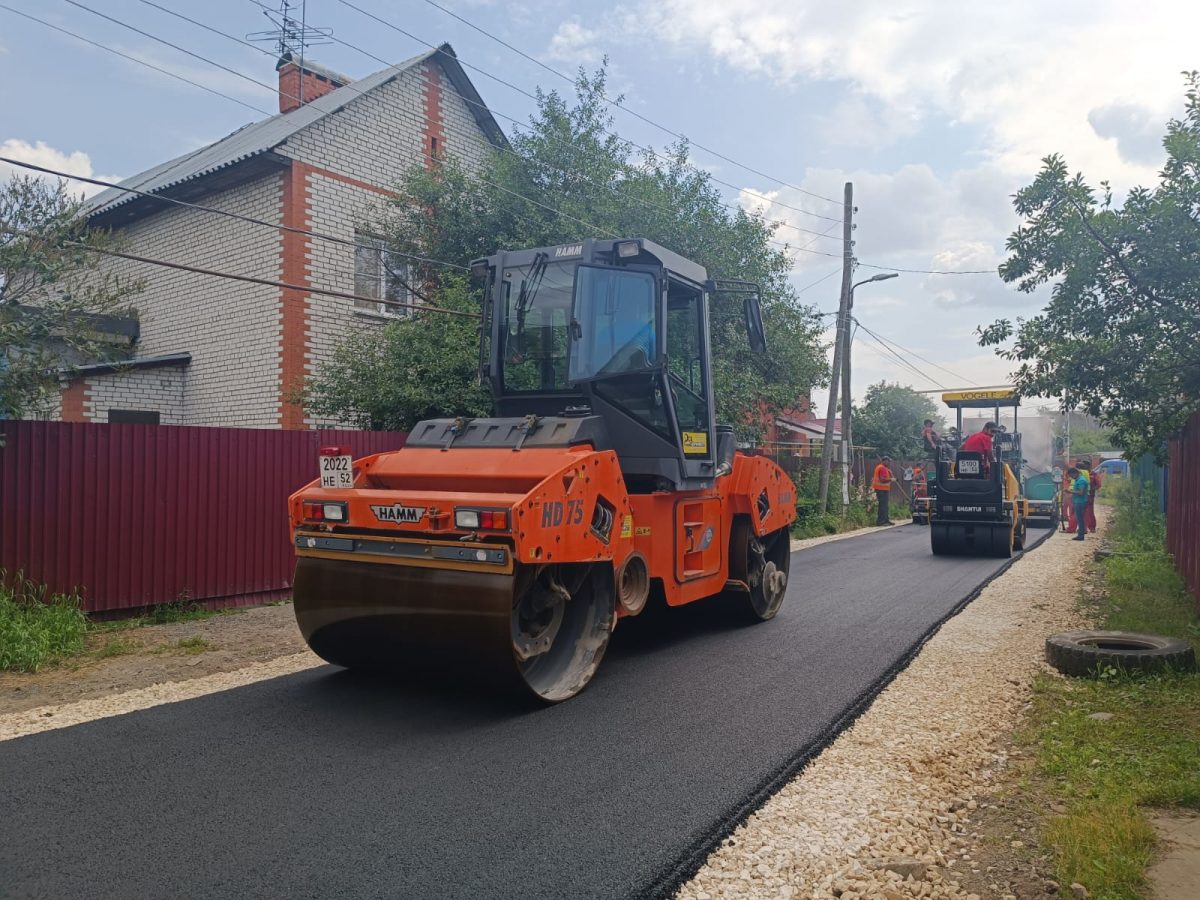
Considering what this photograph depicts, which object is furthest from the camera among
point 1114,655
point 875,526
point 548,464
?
point 875,526

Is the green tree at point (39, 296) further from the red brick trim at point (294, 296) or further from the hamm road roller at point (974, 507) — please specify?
the hamm road roller at point (974, 507)

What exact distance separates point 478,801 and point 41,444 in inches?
240

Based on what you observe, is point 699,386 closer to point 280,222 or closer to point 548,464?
point 548,464

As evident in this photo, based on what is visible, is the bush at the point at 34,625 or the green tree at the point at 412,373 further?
the green tree at the point at 412,373

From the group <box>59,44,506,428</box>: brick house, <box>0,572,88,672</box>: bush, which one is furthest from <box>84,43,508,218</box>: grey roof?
<box>0,572,88,672</box>: bush

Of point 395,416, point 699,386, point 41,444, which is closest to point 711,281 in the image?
point 699,386

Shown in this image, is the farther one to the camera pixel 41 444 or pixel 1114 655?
pixel 41 444

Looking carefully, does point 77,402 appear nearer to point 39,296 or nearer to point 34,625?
point 39,296

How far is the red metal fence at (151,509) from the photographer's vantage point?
8047 millimetres

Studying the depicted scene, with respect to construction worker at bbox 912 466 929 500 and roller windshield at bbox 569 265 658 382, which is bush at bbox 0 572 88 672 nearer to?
roller windshield at bbox 569 265 658 382

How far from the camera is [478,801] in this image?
412 cm

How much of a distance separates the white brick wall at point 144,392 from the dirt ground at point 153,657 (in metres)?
8.26

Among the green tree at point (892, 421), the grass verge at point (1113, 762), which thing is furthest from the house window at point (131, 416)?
the green tree at point (892, 421)

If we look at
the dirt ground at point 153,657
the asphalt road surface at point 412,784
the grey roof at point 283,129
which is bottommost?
the dirt ground at point 153,657
